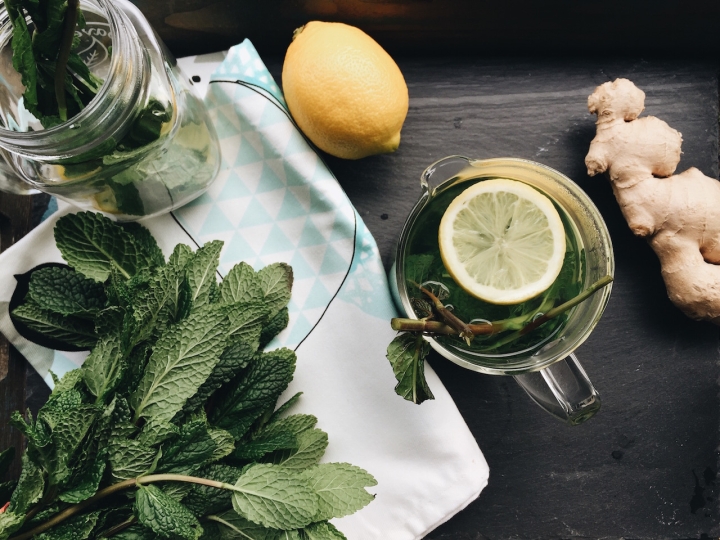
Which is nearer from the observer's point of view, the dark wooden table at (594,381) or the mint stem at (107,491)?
the mint stem at (107,491)

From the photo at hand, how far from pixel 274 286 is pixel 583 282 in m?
0.34

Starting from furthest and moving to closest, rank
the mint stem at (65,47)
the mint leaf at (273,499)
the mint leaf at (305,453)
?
1. the mint leaf at (305,453)
2. the mint leaf at (273,499)
3. the mint stem at (65,47)

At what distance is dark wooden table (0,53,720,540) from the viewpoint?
2.43 feet

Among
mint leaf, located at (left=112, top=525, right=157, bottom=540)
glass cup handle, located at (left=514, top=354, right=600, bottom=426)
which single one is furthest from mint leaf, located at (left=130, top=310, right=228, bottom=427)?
glass cup handle, located at (left=514, top=354, right=600, bottom=426)

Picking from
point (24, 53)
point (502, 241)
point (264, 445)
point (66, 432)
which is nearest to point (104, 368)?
point (66, 432)

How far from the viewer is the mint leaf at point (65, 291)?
634 millimetres

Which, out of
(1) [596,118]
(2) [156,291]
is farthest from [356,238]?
(1) [596,118]

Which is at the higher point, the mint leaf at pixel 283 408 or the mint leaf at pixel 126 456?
the mint leaf at pixel 126 456

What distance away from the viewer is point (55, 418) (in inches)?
20.6

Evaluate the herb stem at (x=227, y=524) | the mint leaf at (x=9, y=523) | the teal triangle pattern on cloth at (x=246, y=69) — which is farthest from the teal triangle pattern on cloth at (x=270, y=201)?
the mint leaf at (x=9, y=523)

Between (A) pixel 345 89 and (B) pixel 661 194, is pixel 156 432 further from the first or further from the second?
(B) pixel 661 194

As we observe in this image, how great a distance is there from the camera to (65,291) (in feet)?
2.12

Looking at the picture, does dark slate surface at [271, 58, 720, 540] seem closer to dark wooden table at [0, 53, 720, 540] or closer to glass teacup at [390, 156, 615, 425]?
dark wooden table at [0, 53, 720, 540]

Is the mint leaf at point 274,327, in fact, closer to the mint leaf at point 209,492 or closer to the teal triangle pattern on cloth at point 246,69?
the mint leaf at point 209,492
